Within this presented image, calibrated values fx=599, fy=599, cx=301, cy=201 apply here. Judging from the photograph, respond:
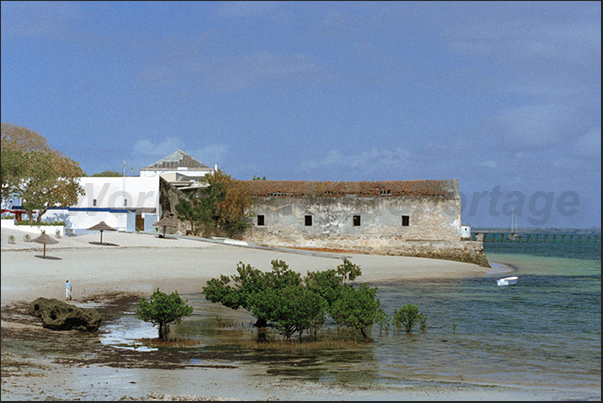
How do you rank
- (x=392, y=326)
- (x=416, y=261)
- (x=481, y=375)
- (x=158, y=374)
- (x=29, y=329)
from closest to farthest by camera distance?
(x=158, y=374) → (x=481, y=375) → (x=29, y=329) → (x=392, y=326) → (x=416, y=261)

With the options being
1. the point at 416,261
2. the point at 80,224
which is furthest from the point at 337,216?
the point at 80,224

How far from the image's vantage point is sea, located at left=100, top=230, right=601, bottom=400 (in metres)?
10.7

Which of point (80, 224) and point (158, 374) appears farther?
point (80, 224)

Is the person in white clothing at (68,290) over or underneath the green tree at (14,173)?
underneath

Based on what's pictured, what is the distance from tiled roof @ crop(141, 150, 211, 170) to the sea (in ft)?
179

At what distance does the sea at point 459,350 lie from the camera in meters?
10.7

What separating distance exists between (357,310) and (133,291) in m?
9.53

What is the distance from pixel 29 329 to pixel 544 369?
11004mm

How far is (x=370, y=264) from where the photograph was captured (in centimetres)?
3500

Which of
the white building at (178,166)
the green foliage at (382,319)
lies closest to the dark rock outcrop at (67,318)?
the green foliage at (382,319)

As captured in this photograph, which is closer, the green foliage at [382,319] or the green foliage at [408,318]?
the green foliage at [382,319]

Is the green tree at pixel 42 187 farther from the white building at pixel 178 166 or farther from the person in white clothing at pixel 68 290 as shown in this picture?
the white building at pixel 178 166

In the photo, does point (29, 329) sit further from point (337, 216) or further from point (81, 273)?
point (337, 216)

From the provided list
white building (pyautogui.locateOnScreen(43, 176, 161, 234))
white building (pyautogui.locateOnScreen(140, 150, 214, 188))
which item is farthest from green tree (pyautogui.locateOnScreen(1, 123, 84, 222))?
white building (pyautogui.locateOnScreen(140, 150, 214, 188))
